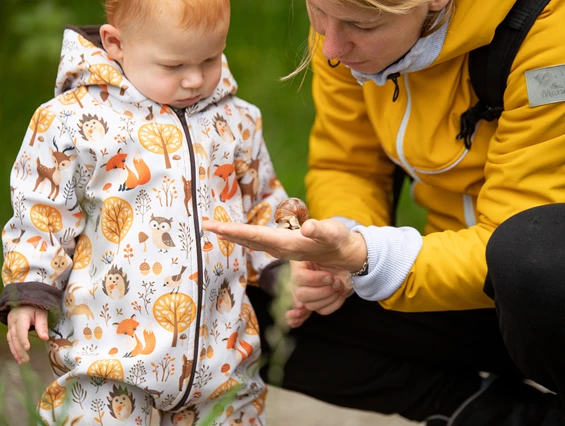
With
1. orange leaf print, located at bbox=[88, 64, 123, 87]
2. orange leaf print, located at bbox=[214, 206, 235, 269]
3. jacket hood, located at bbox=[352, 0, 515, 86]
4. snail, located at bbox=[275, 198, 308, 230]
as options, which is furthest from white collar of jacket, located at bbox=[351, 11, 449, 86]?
orange leaf print, located at bbox=[88, 64, 123, 87]

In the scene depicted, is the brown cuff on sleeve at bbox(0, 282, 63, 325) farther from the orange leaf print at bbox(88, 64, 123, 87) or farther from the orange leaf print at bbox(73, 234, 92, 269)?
the orange leaf print at bbox(88, 64, 123, 87)

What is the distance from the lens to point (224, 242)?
2.06 m

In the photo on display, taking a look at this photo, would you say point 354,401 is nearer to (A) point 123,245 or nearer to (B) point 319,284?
(B) point 319,284

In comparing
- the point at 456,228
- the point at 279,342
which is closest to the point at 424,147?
the point at 456,228

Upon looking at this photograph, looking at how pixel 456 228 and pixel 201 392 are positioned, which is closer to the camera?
pixel 201 392

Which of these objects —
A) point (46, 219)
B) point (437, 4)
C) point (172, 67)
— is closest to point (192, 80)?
point (172, 67)

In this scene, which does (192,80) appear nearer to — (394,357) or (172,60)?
(172,60)

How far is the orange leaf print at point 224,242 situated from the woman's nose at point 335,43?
409mm

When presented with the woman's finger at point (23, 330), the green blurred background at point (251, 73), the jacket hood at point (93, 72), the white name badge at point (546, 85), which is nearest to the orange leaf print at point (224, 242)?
the jacket hood at point (93, 72)

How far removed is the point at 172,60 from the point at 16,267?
1.75ft

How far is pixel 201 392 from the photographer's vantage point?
6.64ft

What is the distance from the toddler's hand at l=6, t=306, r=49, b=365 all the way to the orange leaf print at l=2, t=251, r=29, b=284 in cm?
6

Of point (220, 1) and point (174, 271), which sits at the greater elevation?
point (220, 1)

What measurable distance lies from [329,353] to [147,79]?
88 cm
